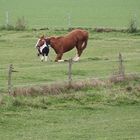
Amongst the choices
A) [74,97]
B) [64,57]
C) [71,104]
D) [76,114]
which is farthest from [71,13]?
[76,114]

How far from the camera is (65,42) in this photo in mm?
29781

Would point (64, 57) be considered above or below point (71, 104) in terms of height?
above

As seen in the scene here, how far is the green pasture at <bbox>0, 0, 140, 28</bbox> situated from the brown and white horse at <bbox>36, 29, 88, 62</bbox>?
691 inches

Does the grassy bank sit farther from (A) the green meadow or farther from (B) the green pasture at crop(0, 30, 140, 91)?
(B) the green pasture at crop(0, 30, 140, 91)

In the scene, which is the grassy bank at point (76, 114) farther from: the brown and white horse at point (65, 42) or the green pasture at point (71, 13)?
the green pasture at point (71, 13)

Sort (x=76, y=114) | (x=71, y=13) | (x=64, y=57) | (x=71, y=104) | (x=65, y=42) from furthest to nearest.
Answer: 1. (x=71, y=13)
2. (x=64, y=57)
3. (x=65, y=42)
4. (x=71, y=104)
5. (x=76, y=114)

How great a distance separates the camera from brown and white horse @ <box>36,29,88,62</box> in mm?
28859

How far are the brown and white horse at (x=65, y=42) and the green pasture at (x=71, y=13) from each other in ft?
57.6

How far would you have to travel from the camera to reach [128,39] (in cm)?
3900

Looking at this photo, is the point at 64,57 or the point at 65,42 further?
the point at 64,57

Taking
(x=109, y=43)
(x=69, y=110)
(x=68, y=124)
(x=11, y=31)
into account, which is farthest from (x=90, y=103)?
(x=11, y=31)

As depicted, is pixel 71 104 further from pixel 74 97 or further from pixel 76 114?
pixel 76 114

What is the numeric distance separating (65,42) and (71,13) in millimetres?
31811

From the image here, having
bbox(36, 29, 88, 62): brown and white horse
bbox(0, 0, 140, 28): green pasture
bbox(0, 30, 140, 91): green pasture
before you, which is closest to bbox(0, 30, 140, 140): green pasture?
bbox(0, 30, 140, 91): green pasture
